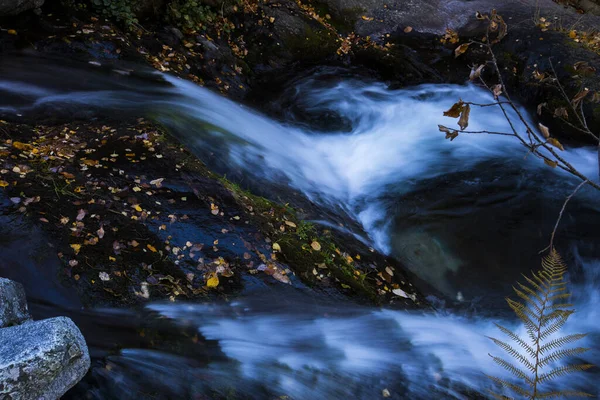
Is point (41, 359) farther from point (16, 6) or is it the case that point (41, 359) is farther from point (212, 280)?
point (16, 6)

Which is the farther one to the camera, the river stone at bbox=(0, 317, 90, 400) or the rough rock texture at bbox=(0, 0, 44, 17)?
the rough rock texture at bbox=(0, 0, 44, 17)

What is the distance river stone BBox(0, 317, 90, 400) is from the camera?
2.45 metres

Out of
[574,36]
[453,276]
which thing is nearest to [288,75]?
[453,276]

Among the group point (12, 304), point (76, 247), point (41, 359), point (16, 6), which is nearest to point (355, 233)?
point (76, 247)

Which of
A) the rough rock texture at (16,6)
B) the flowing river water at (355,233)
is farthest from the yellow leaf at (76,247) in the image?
the rough rock texture at (16,6)

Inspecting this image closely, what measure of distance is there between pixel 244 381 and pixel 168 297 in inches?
Result: 36.0

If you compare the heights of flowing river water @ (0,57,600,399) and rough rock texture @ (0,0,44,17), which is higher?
rough rock texture @ (0,0,44,17)

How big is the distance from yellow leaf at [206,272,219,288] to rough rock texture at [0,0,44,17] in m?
5.39

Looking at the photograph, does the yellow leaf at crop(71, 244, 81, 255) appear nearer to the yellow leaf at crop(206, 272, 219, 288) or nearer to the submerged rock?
the submerged rock

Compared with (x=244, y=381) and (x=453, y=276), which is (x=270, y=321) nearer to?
(x=244, y=381)

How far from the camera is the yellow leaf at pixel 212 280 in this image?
3848 millimetres

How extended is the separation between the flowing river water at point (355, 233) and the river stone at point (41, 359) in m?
0.34

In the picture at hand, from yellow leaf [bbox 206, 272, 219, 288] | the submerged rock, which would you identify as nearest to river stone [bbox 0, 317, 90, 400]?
the submerged rock

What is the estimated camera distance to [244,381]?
3.34 m
